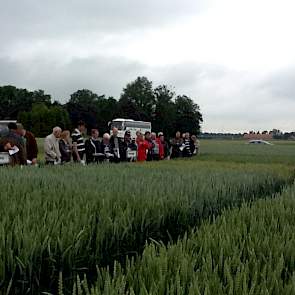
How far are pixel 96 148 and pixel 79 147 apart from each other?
0.72 metres

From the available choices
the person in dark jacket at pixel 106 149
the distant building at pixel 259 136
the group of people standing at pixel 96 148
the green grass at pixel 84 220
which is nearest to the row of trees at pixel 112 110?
the distant building at pixel 259 136

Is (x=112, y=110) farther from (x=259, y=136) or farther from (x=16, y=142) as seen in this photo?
(x=16, y=142)

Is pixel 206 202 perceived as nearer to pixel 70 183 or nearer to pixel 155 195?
pixel 155 195

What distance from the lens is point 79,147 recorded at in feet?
45.2

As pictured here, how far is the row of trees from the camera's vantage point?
8256 cm

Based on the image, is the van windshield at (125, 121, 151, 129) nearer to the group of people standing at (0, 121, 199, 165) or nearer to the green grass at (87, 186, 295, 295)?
the group of people standing at (0, 121, 199, 165)

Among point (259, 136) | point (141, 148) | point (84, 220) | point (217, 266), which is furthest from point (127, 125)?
point (259, 136)

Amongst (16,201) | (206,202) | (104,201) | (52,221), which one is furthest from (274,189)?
(52,221)

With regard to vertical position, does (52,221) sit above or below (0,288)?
above

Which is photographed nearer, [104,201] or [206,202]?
[104,201]

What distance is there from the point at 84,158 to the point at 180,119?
7238 centimetres

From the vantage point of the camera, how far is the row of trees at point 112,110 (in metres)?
82.6

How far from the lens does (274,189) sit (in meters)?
9.23

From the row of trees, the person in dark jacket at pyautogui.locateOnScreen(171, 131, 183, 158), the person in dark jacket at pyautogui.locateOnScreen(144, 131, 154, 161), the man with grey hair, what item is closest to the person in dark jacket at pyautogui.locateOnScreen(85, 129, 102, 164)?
the man with grey hair
